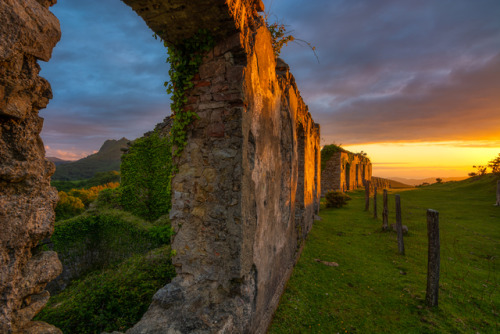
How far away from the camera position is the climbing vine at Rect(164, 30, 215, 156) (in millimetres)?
2902

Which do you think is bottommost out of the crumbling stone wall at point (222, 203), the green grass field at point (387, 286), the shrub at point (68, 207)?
the green grass field at point (387, 286)

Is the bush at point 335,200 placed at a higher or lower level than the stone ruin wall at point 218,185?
lower

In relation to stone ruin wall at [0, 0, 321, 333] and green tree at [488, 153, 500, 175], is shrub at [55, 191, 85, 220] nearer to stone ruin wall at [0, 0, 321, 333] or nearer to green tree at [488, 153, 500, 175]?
stone ruin wall at [0, 0, 321, 333]

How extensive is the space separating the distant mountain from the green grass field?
1381 inches

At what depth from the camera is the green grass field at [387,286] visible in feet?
13.2

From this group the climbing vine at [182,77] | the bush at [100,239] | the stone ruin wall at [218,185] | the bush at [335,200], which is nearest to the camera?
the stone ruin wall at [218,185]

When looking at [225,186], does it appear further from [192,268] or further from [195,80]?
[195,80]

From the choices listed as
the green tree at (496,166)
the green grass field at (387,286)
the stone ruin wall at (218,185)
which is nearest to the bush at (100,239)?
the green grass field at (387,286)

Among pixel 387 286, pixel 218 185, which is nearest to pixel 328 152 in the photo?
pixel 387 286

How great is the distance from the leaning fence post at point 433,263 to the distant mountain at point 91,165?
37.2 m

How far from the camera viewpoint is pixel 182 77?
2986 millimetres

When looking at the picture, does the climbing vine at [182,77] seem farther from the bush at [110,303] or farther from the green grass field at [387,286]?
the green grass field at [387,286]

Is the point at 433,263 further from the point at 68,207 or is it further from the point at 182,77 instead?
the point at 68,207

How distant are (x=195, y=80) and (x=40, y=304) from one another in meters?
2.48
